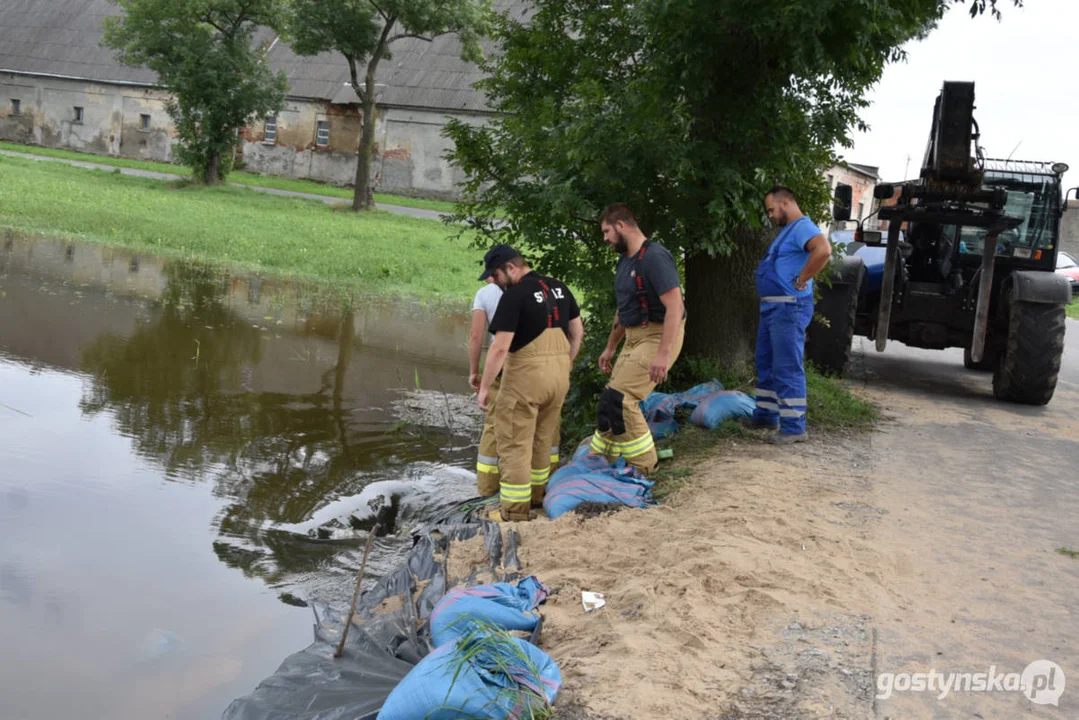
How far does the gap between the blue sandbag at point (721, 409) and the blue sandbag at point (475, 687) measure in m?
4.69

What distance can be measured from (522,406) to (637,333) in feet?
3.34

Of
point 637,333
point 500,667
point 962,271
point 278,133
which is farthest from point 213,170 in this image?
point 500,667

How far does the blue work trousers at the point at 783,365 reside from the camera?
820cm

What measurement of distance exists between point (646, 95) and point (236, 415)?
4331 mm

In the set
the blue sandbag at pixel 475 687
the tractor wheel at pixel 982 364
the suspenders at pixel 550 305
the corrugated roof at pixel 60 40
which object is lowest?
the blue sandbag at pixel 475 687

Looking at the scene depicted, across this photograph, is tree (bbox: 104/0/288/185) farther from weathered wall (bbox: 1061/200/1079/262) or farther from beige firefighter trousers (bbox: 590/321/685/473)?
beige firefighter trousers (bbox: 590/321/685/473)

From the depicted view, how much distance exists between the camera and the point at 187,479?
7445 millimetres

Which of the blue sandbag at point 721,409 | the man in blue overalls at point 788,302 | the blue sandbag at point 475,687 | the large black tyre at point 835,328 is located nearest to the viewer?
the blue sandbag at point 475,687

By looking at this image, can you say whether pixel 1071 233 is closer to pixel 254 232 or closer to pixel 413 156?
pixel 413 156

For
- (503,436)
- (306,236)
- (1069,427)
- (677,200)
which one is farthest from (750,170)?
(306,236)

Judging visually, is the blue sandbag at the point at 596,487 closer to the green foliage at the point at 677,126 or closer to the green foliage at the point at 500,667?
the green foliage at the point at 677,126

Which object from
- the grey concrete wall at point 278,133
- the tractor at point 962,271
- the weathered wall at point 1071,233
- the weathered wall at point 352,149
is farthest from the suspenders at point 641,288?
the weathered wall at point 1071,233

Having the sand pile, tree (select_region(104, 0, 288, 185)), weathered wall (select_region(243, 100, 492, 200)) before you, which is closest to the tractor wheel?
the sand pile

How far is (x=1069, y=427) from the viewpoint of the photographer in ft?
34.0
